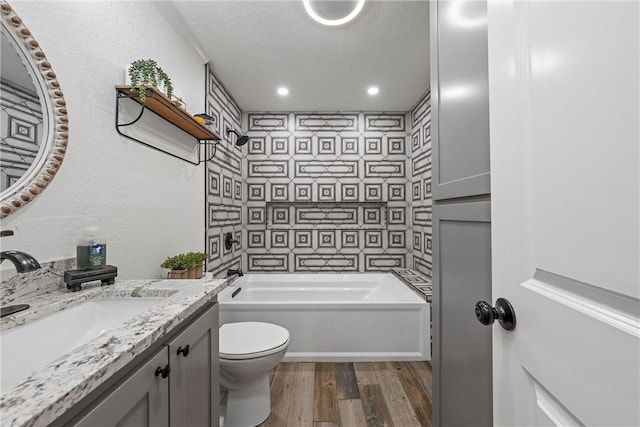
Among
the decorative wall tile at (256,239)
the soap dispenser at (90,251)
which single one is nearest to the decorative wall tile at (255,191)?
the decorative wall tile at (256,239)

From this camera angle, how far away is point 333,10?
178 centimetres

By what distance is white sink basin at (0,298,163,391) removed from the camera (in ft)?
2.26

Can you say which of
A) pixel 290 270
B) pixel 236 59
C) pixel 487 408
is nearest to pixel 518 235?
pixel 487 408

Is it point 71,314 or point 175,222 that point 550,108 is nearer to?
point 71,314

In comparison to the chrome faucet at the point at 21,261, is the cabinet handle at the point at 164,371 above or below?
below

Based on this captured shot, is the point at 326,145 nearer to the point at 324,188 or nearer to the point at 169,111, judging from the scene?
the point at 324,188

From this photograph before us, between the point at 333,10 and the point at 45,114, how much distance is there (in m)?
1.62

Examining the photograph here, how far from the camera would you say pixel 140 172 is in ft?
4.97

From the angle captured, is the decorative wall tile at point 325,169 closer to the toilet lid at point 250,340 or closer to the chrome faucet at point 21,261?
the toilet lid at point 250,340

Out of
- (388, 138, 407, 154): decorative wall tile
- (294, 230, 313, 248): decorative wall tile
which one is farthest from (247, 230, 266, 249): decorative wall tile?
(388, 138, 407, 154): decorative wall tile

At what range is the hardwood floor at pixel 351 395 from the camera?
1.65 meters

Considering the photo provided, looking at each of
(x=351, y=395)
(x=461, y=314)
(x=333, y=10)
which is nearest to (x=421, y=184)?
(x=333, y=10)

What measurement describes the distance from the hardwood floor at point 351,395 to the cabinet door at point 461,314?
67 centimetres

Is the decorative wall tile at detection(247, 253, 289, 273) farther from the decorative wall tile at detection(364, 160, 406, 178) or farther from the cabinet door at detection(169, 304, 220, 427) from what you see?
the cabinet door at detection(169, 304, 220, 427)
